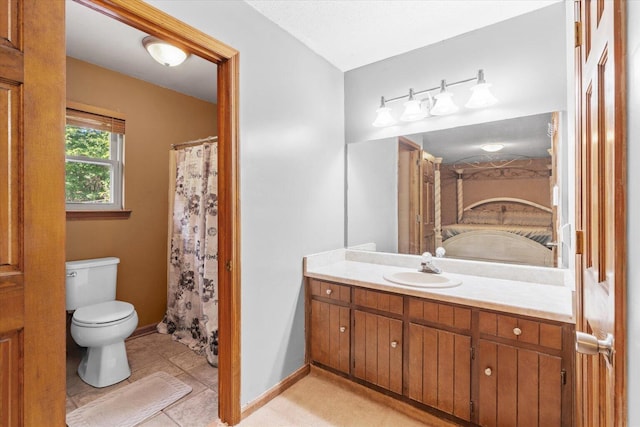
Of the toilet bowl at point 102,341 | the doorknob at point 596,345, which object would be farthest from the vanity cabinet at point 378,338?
the toilet bowl at point 102,341

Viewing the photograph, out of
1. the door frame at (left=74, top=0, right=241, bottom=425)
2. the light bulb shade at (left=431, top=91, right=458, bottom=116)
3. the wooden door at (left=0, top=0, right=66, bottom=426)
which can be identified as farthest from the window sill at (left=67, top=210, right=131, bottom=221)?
the light bulb shade at (left=431, top=91, right=458, bottom=116)

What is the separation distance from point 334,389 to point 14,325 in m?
1.78

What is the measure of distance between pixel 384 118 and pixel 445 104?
463 mm

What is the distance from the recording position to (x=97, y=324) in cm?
210

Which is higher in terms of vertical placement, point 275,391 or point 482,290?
point 482,290

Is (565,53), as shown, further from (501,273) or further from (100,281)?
(100,281)

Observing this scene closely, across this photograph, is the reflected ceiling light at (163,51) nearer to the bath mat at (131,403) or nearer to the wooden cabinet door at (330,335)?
the wooden cabinet door at (330,335)

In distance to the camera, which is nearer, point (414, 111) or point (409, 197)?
point (414, 111)

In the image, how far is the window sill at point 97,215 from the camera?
8.21 feet

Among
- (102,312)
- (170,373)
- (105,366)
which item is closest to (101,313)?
(102,312)

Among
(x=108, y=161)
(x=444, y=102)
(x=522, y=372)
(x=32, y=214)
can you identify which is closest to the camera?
(x=32, y=214)

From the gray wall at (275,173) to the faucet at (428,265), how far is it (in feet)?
2.53

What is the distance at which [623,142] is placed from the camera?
0.55m

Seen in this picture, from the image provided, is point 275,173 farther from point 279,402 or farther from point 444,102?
point 279,402
